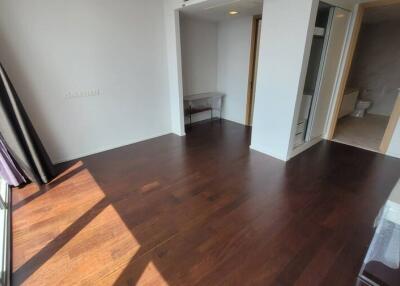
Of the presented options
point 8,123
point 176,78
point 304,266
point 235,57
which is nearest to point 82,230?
point 8,123

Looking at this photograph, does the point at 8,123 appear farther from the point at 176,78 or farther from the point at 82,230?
the point at 176,78

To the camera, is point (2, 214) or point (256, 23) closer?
point (2, 214)

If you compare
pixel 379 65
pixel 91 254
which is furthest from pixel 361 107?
pixel 91 254

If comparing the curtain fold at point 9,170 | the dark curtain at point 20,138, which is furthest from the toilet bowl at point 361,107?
the curtain fold at point 9,170

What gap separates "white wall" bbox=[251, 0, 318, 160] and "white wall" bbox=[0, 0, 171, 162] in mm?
1925

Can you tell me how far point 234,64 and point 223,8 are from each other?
1474mm

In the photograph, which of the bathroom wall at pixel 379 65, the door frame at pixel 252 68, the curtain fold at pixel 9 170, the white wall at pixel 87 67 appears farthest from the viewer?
the bathroom wall at pixel 379 65

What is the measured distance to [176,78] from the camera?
3.90 m

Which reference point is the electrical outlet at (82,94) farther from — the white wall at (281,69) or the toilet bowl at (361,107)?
the toilet bowl at (361,107)

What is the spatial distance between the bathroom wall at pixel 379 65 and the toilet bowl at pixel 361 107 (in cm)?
34

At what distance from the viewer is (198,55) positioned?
4.67 m

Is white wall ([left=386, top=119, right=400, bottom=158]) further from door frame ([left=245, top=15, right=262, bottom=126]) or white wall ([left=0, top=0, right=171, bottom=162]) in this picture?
white wall ([left=0, top=0, right=171, bottom=162])

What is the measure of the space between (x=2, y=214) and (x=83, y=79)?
2.00 meters

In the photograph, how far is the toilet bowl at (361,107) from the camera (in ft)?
17.0
